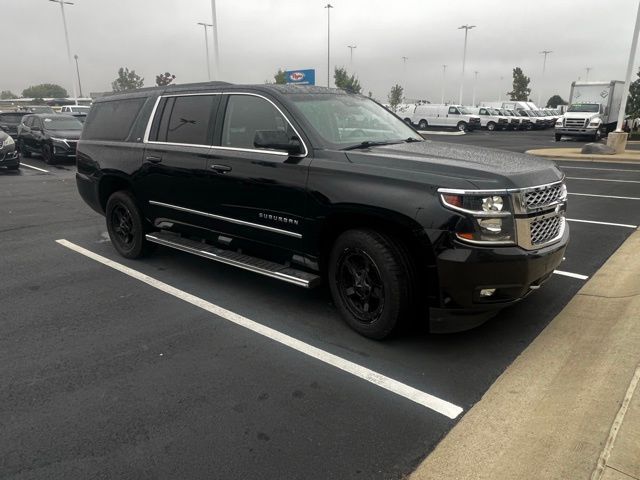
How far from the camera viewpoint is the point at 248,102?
4.53m

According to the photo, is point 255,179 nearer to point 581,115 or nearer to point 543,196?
point 543,196

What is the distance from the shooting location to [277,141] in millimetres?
3949

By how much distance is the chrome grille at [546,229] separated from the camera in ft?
11.3

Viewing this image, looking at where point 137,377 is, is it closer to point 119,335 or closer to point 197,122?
point 119,335

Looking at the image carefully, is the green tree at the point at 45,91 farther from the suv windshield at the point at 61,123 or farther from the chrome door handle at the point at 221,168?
the chrome door handle at the point at 221,168

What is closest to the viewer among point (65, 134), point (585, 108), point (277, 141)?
point (277, 141)

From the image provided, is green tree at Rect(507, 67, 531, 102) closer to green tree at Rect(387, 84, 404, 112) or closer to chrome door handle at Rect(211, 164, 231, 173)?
green tree at Rect(387, 84, 404, 112)

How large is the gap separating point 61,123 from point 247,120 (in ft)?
49.7

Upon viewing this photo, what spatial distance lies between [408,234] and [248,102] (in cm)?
206

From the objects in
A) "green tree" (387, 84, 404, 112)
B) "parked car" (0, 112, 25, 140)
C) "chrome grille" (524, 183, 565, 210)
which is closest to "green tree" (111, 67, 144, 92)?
"green tree" (387, 84, 404, 112)

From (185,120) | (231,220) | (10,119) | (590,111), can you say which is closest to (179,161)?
(185,120)

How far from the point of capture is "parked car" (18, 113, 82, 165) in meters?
15.9

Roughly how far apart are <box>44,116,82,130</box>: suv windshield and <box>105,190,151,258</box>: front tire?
12632 mm

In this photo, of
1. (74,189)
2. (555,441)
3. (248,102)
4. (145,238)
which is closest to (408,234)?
(555,441)
